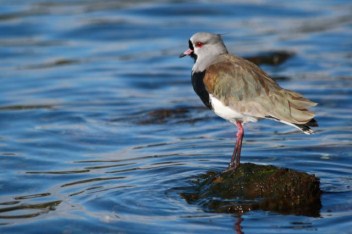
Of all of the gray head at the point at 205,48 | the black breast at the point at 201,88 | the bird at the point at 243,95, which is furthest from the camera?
the gray head at the point at 205,48

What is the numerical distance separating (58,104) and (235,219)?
19.6 feet

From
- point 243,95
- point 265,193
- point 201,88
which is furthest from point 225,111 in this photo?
point 265,193

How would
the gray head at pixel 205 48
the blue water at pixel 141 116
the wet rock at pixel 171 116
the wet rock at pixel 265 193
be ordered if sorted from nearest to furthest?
the wet rock at pixel 265 193 → the blue water at pixel 141 116 → the gray head at pixel 205 48 → the wet rock at pixel 171 116

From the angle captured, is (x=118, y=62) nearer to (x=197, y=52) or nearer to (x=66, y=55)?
(x=66, y=55)

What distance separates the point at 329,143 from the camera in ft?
35.1

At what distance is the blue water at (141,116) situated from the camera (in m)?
8.28

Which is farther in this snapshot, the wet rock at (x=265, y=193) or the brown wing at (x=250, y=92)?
the brown wing at (x=250, y=92)

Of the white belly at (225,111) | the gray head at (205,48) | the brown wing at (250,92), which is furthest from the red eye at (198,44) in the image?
the white belly at (225,111)

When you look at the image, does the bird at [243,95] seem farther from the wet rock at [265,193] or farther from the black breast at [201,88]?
the wet rock at [265,193]

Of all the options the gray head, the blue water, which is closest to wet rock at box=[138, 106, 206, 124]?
the blue water

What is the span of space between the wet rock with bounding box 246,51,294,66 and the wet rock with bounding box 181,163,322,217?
729cm

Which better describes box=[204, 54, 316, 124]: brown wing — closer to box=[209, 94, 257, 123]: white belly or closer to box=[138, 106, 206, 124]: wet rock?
box=[209, 94, 257, 123]: white belly

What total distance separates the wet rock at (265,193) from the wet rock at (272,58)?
23.9ft

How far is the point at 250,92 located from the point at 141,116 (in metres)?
4.02
